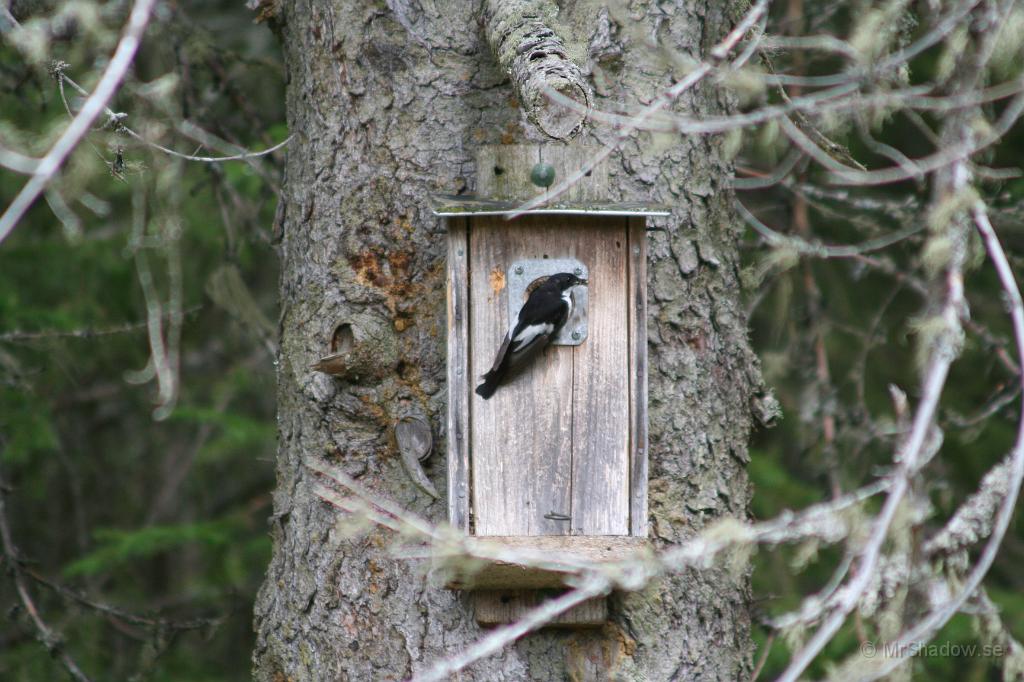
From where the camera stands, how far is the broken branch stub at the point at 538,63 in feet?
9.50

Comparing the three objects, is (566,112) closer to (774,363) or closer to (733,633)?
(733,633)

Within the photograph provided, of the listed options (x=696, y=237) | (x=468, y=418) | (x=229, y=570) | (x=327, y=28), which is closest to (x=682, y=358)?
(x=696, y=237)

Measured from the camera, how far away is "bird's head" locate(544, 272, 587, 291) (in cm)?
305

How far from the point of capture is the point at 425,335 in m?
3.33

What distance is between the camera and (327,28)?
137 inches

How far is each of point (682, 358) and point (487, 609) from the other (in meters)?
0.93

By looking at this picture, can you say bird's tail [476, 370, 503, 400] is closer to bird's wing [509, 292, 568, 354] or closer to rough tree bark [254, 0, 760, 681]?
bird's wing [509, 292, 568, 354]

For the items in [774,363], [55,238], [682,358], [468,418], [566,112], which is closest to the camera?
[566,112]

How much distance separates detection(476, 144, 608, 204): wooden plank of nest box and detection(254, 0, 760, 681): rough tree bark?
187 mm

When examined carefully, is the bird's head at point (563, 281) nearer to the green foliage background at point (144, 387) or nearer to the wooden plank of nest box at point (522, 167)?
the wooden plank of nest box at point (522, 167)

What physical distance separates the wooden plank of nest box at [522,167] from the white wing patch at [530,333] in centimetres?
37

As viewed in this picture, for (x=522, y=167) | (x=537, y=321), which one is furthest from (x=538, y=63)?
(x=537, y=321)

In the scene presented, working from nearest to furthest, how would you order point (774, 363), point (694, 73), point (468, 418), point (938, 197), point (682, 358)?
point (694, 73) → point (938, 197) → point (468, 418) → point (682, 358) → point (774, 363)

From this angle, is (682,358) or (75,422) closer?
(682,358)
